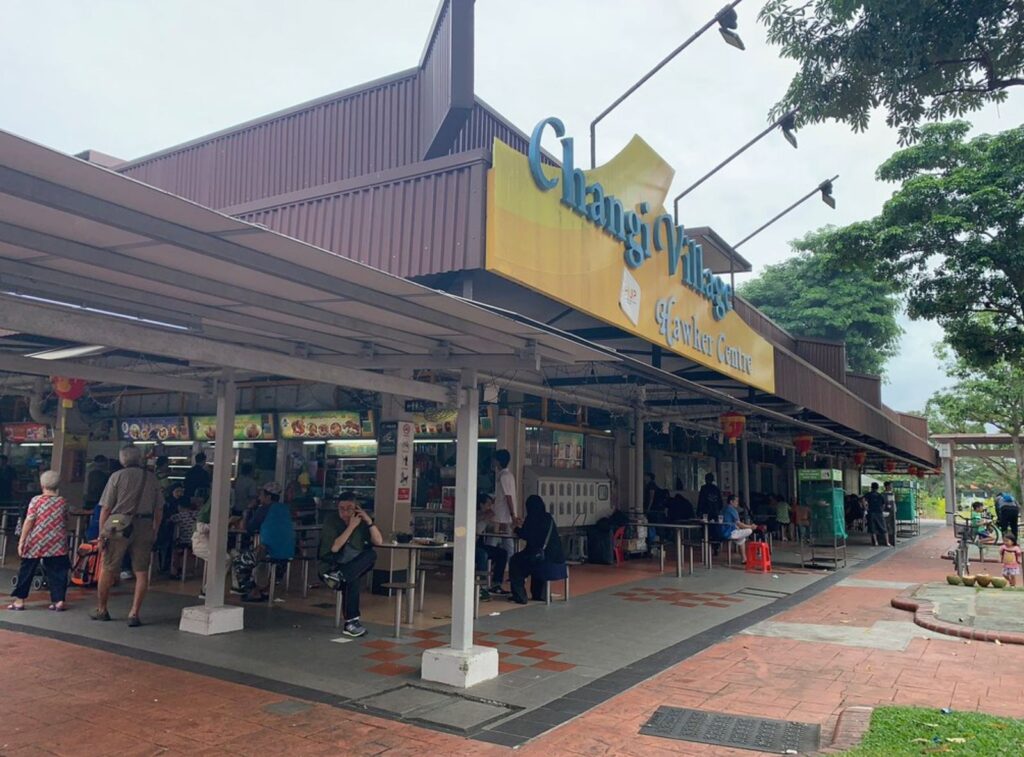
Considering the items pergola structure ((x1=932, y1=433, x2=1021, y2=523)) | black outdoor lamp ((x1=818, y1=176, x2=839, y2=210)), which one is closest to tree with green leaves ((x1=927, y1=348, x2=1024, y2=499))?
pergola structure ((x1=932, y1=433, x2=1021, y2=523))

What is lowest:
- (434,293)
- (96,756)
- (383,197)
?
(96,756)

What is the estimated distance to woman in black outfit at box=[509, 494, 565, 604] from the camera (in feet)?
31.5

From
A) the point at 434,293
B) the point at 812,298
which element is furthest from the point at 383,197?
the point at 812,298

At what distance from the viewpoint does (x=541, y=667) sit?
22.0ft

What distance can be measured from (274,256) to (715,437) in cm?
1890

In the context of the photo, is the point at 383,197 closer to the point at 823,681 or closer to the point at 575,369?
the point at 575,369

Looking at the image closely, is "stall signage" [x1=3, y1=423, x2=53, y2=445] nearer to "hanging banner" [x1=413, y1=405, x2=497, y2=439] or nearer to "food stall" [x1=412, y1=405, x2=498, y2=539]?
"food stall" [x1=412, y1=405, x2=498, y2=539]

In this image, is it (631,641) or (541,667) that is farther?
(631,641)

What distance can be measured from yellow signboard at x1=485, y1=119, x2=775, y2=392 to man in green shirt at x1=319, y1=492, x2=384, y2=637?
2.97 meters

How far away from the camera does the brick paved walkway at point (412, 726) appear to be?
15.6ft

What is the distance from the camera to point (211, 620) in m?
7.57

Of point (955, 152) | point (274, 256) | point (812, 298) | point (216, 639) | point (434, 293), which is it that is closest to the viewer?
point (274, 256)

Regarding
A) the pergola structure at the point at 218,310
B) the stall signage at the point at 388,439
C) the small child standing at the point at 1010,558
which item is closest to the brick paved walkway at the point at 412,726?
the pergola structure at the point at 218,310

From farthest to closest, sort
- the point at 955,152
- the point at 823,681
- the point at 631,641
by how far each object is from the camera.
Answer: the point at 955,152 < the point at 631,641 < the point at 823,681
